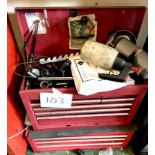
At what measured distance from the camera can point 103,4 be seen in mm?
936

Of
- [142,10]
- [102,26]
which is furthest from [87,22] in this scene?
[142,10]

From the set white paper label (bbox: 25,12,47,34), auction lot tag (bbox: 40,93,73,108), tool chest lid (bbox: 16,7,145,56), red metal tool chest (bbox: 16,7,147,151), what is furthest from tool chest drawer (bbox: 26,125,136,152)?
white paper label (bbox: 25,12,47,34)

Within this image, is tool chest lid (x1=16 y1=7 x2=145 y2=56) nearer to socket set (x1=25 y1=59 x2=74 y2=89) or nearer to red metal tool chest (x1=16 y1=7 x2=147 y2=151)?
red metal tool chest (x1=16 y1=7 x2=147 y2=151)

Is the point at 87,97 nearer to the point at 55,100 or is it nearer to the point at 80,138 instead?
the point at 55,100

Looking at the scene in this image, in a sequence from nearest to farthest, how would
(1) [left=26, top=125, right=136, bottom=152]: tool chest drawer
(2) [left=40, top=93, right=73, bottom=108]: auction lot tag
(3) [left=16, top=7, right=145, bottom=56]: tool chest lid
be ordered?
(2) [left=40, top=93, right=73, bottom=108]: auction lot tag, (3) [left=16, top=7, right=145, bottom=56]: tool chest lid, (1) [left=26, top=125, right=136, bottom=152]: tool chest drawer

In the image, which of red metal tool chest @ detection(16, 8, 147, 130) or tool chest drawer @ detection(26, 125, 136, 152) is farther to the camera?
tool chest drawer @ detection(26, 125, 136, 152)

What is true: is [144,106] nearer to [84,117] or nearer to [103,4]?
[84,117]

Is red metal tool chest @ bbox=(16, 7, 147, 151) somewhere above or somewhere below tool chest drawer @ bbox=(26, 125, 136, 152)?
above

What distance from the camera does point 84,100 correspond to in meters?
0.85

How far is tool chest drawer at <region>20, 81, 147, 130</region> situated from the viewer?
0.81 m

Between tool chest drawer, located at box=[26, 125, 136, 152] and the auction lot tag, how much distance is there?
0.82 feet

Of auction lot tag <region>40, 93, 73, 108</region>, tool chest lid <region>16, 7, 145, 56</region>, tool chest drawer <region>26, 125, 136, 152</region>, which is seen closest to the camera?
auction lot tag <region>40, 93, 73, 108</region>
